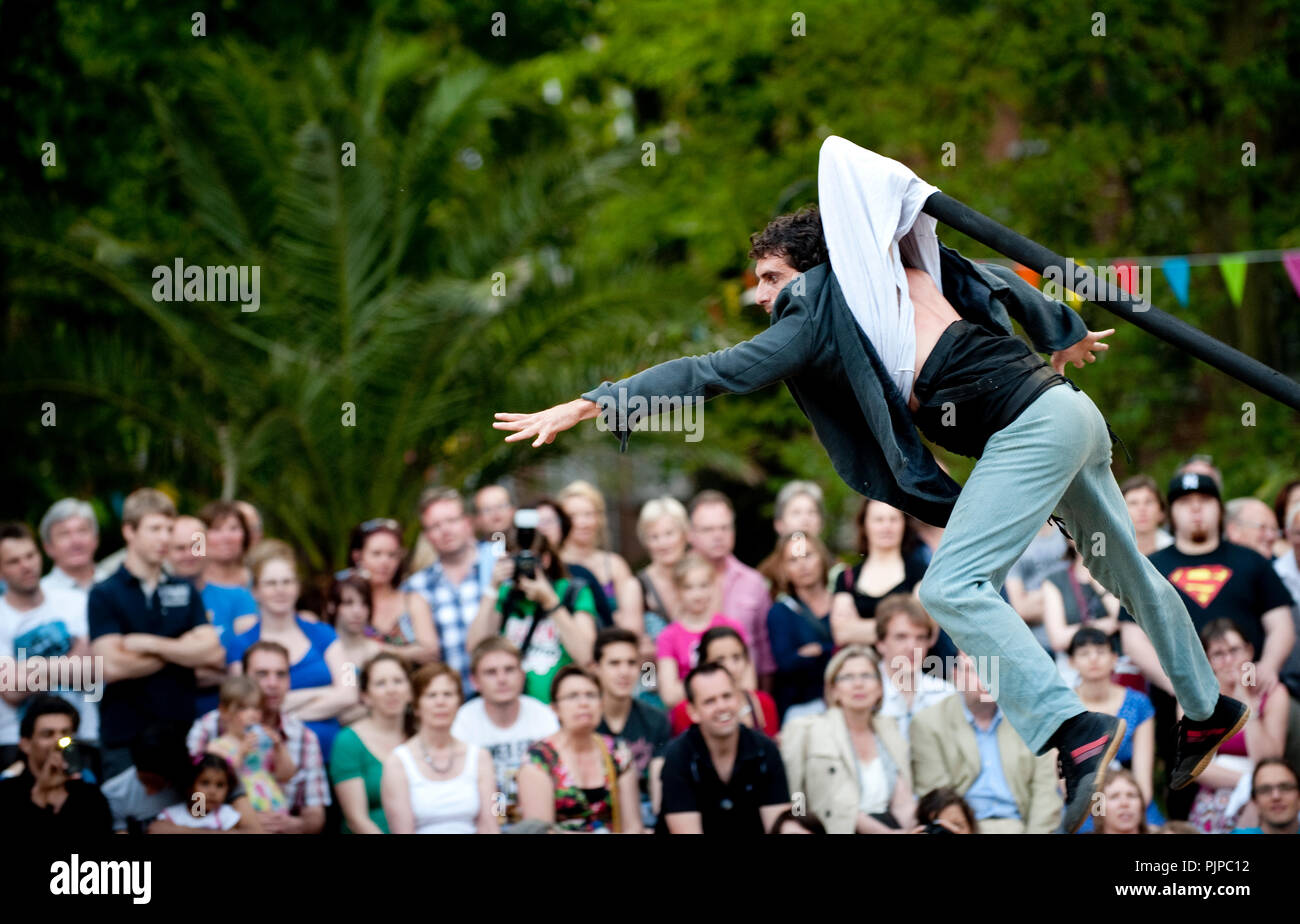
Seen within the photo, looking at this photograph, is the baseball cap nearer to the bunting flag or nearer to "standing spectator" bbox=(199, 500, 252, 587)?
the bunting flag

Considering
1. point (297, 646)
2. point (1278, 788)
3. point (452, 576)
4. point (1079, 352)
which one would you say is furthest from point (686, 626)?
point (1079, 352)

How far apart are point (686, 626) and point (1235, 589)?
240cm

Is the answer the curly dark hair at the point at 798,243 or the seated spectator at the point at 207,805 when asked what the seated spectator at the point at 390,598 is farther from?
the curly dark hair at the point at 798,243

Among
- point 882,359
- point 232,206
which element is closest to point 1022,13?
point 232,206

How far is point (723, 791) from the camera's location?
19.7ft

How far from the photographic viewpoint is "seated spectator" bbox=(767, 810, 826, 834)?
5898 millimetres

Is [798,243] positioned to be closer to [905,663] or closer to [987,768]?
[905,663]

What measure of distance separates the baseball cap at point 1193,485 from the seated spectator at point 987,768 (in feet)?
4.38

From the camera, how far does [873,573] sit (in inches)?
274

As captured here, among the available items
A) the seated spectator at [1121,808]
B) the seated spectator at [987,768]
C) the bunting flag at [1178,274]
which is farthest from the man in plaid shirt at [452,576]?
the bunting flag at [1178,274]

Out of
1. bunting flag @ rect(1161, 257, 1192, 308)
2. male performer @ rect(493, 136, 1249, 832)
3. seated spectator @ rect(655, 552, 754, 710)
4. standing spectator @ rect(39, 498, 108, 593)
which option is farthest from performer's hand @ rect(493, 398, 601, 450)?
bunting flag @ rect(1161, 257, 1192, 308)

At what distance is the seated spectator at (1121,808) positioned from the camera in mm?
5895

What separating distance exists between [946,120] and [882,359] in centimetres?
936
